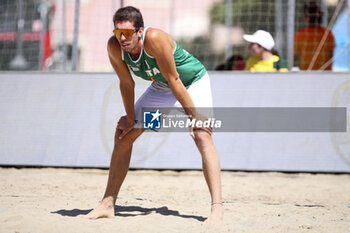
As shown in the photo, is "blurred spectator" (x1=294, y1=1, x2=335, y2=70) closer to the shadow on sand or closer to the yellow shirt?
the yellow shirt

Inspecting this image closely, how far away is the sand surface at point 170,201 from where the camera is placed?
3844mm

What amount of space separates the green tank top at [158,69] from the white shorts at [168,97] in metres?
0.06

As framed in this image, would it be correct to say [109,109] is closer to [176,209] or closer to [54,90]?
[54,90]

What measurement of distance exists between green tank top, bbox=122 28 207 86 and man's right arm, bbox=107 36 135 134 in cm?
5

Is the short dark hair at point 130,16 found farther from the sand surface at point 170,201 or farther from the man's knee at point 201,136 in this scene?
the sand surface at point 170,201

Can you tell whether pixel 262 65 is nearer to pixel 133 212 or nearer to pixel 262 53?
pixel 262 53

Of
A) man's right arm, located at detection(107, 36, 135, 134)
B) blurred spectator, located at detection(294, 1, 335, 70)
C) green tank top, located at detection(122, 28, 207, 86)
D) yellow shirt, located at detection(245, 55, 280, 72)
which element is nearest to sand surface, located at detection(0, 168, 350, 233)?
man's right arm, located at detection(107, 36, 135, 134)

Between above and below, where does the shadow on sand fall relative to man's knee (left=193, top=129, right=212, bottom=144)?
below

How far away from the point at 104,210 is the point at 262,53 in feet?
13.0

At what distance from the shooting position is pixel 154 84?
170 inches

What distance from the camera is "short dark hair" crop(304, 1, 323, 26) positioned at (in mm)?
7715

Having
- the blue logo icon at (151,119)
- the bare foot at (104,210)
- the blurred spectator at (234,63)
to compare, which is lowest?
the bare foot at (104,210)

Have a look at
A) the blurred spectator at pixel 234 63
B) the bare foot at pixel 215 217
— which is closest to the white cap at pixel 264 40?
the blurred spectator at pixel 234 63

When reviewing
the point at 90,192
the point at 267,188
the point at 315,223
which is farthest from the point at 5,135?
the point at 315,223
